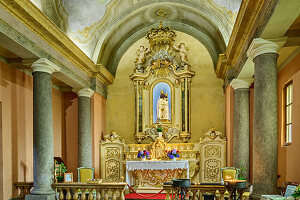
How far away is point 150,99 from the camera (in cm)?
1257

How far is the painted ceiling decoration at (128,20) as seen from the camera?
9.20 m

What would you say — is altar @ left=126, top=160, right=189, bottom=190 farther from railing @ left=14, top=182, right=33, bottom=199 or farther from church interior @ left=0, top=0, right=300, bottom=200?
railing @ left=14, top=182, right=33, bottom=199

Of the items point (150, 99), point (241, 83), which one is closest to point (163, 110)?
point (150, 99)

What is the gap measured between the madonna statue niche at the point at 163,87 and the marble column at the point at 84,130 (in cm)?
241

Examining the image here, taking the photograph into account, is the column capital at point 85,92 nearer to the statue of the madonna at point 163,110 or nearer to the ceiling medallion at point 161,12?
the statue of the madonna at point 163,110

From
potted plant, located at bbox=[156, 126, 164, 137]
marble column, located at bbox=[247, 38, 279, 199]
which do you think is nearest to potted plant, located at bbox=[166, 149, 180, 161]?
potted plant, located at bbox=[156, 126, 164, 137]

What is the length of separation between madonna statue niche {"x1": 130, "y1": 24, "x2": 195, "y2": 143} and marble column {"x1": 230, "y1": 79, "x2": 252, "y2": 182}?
2748 millimetres

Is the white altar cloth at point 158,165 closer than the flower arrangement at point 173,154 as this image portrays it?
Yes

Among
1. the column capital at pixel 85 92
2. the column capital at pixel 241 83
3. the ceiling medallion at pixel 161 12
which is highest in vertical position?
the ceiling medallion at pixel 161 12

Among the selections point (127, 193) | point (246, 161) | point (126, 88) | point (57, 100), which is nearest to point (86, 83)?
point (57, 100)

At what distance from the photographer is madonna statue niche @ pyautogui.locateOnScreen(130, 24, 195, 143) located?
12203 mm

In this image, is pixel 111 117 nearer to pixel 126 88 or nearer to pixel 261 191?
pixel 126 88

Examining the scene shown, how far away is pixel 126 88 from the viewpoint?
1290 cm

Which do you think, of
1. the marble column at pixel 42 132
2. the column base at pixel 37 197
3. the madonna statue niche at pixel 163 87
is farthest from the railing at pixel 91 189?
the madonna statue niche at pixel 163 87
